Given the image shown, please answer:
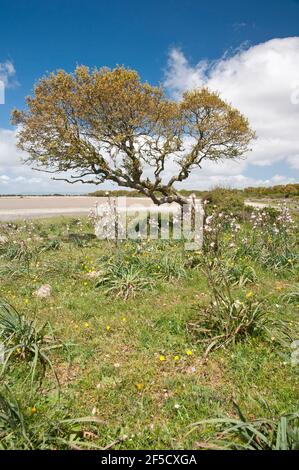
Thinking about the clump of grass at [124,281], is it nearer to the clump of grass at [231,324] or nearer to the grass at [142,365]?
the grass at [142,365]

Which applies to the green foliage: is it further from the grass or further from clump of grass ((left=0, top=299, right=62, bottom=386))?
clump of grass ((left=0, top=299, right=62, bottom=386))

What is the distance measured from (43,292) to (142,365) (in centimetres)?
306

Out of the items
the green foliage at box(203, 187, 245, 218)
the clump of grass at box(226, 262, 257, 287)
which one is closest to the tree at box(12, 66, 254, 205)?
the green foliage at box(203, 187, 245, 218)

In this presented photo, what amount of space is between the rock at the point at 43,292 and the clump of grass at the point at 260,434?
4.03 metres

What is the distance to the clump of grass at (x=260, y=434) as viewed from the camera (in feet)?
7.64

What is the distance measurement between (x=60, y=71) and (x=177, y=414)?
1309 cm

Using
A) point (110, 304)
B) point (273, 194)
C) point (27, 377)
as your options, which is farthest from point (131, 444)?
point (273, 194)

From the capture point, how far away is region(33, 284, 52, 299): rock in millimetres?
5875

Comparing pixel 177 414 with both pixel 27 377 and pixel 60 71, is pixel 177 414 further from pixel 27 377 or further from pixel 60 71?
pixel 60 71

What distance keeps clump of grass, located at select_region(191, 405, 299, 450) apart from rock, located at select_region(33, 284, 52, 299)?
13.2ft

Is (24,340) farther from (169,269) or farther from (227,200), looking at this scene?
(227,200)

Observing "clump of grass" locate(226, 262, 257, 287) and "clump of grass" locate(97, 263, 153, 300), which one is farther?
"clump of grass" locate(226, 262, 257, 287)

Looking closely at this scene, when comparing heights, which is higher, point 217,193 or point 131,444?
point 217,193
